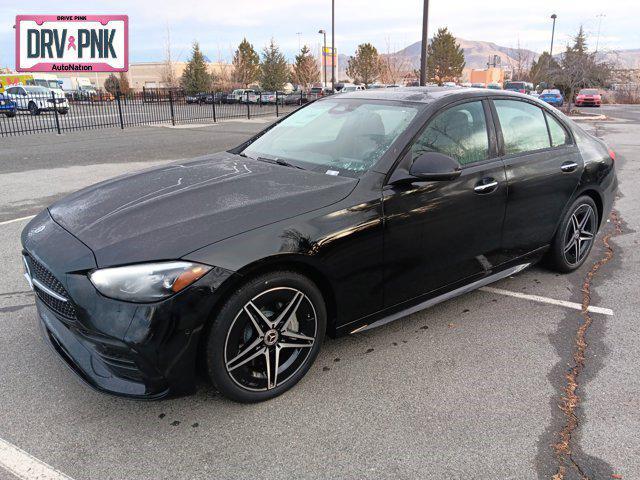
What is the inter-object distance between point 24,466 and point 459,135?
315cm

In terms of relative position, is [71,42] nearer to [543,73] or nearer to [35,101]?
[35,101]

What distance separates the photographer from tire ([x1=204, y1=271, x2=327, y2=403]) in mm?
2545

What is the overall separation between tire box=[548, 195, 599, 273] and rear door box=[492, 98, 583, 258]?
0.15m

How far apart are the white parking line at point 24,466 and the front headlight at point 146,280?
82 centimetres

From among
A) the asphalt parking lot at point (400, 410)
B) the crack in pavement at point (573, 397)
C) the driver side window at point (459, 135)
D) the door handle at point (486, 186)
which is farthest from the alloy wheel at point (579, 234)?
the driver side window at point (459, 135)

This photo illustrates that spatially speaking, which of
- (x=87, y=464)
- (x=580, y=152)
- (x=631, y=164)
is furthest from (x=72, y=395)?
(x=631, y=164)

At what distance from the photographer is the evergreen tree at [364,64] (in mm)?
61625

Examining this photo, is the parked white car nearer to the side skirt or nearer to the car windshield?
the car windshield

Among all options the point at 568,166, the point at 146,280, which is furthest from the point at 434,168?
the point at 568,166

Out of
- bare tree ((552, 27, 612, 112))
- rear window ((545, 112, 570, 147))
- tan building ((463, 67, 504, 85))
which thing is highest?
tan building ((463, 67, 504, 85))

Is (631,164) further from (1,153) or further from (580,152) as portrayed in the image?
(1,153)

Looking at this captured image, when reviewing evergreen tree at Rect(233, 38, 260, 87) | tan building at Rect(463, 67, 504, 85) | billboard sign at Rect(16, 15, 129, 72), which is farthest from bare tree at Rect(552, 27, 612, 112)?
evergreen tree at Rect(233, 38, 260, 87)

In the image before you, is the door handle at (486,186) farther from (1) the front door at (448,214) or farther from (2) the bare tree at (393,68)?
A: (2) the bare tree at (393,68)

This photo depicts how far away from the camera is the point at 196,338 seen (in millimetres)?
2455
